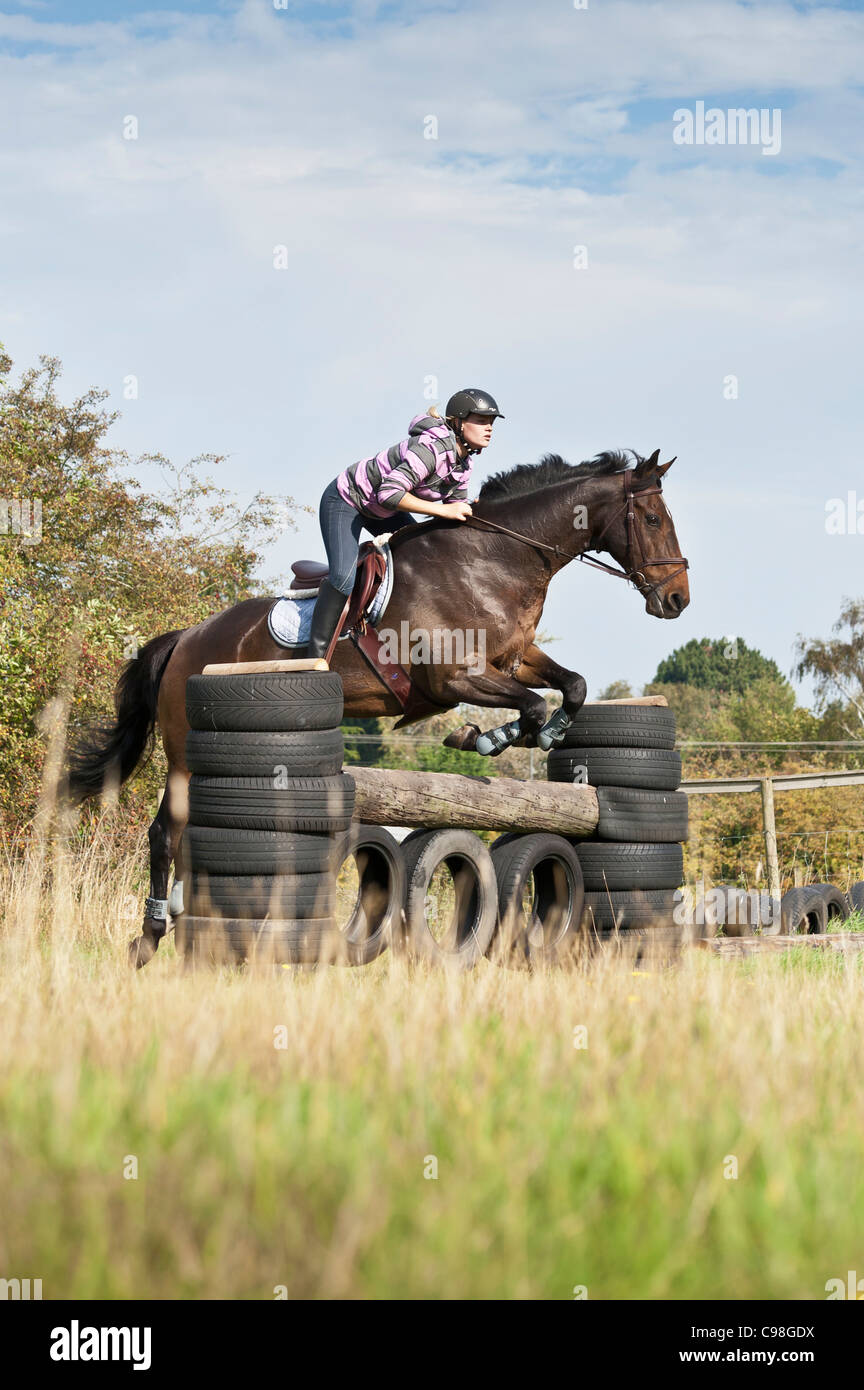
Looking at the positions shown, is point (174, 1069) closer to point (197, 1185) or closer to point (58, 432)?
point (197, 1185)

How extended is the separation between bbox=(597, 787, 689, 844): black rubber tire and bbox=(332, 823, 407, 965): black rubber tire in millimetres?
1390

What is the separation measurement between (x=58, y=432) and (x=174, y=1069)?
16718mm

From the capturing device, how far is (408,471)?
22.5ft

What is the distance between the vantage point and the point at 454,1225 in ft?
7.56

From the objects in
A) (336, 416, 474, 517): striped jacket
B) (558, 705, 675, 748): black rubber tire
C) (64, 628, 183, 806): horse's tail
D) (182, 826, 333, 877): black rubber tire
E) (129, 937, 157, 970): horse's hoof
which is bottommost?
(129, 937, 157, 970): horse's hoof

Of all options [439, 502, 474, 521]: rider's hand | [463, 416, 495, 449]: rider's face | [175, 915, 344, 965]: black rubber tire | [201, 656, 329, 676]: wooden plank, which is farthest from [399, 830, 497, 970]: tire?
[463, 416, 495, 449]: rider's face

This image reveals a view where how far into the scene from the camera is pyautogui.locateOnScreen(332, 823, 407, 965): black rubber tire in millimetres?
6395

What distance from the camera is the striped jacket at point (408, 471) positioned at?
22.5ft

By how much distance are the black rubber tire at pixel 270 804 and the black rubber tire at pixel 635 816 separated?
2120mm

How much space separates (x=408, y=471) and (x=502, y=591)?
35.1 inches

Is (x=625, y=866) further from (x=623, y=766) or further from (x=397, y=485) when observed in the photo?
(x=397, y=485)

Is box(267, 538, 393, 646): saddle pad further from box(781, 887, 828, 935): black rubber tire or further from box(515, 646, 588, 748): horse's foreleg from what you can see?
box(781, 887, 828, 935): black rubber tire
